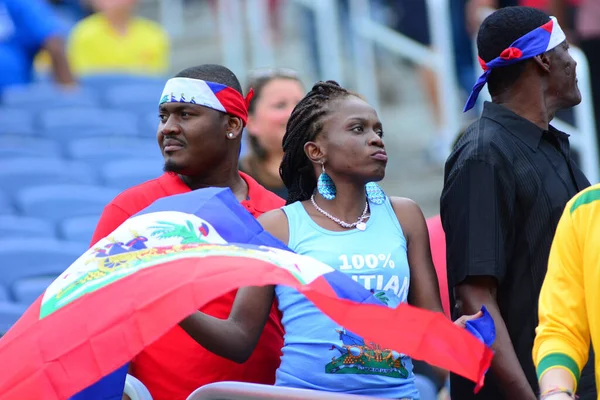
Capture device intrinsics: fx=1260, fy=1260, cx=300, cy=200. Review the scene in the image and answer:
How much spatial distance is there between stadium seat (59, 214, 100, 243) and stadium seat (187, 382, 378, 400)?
344 centimetres

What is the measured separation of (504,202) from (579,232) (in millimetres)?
635

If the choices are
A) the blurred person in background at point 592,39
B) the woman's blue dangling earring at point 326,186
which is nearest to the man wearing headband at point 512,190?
the woman's blue dangling earring at point 326,186

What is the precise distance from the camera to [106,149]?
329 inches

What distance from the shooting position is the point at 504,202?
140 inches

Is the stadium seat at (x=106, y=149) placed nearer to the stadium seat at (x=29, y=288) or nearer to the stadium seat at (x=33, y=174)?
the stadium seat at (x=33, y=174)

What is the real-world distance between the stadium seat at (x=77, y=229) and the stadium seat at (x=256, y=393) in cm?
344

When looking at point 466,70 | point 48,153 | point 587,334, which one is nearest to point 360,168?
point 587,334

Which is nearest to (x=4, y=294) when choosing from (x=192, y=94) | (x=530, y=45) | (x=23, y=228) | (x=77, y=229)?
(x=23, y=228)

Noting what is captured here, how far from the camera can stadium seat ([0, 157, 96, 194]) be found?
24.1ft

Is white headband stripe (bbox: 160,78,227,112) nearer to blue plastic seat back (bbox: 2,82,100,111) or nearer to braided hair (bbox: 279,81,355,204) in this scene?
braided hair (bbox: 279,81,355,204)

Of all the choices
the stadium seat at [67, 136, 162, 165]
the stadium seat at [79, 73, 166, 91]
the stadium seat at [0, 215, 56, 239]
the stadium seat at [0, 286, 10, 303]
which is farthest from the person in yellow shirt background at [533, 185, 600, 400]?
the stadium seat at [79, 73, 166, 91]

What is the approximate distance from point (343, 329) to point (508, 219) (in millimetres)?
569

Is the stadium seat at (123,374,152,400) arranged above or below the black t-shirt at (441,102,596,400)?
below

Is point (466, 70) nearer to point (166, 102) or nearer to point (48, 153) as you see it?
point (48, 153)
